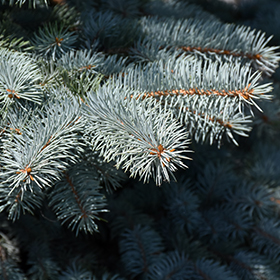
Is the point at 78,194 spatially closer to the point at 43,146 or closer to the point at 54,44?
the point at 43,146

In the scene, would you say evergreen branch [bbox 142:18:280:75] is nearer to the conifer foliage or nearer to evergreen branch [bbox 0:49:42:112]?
the conifer foliage

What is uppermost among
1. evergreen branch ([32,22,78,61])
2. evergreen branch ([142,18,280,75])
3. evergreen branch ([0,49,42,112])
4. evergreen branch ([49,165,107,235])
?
evergreen branch ([142,18,280,75])

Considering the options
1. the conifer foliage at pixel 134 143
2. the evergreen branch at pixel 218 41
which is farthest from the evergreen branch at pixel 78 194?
the evergreen branch at pixel 218 41

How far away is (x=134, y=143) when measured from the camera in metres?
0.35

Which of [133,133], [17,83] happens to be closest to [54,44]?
[17,83]

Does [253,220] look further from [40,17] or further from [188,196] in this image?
[40,17]

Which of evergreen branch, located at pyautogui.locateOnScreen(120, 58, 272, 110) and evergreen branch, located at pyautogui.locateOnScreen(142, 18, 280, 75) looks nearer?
evergreen branch, located at pyautogui.locateOnScreen(120, 58, 272, 110)

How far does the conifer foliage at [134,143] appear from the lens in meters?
0.38

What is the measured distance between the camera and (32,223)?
644 mm

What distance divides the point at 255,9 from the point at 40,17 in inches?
28.6

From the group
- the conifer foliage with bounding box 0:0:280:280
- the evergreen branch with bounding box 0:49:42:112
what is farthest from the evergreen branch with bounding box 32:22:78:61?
the evergreen branch with bounding box 0:49:42:112

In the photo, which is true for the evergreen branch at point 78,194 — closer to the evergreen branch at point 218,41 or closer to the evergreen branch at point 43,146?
the evergreen branch at point 43,146

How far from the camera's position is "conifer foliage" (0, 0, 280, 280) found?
0.38m

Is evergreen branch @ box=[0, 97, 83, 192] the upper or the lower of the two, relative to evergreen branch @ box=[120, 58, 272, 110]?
lower
